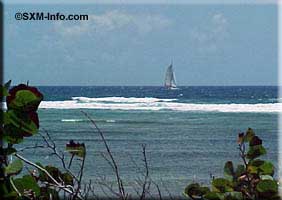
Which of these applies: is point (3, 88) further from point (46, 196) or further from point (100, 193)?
point (100, 193)

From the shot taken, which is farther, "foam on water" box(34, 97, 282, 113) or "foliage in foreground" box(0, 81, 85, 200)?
"foam on water" box(34, 97, 282, 113)

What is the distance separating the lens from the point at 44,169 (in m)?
0.46

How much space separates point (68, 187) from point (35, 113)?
0.07 metres

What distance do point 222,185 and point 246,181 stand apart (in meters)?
0.02

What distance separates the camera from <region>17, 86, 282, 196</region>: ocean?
0.83 m

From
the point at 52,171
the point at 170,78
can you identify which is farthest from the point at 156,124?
the point at 52,171

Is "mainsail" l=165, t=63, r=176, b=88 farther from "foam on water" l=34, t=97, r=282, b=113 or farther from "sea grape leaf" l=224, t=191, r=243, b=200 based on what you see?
"sea grape leaf" l=224, t=191, r=243, b=200

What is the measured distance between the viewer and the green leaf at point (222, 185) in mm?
450

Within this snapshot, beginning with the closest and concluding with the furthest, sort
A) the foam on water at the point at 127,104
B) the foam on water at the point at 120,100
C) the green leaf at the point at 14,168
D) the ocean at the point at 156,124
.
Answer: the green leaf at the point at 14,168, the ocean at the point at 156,124, the foam on water at the point at 127,104, the foam on water at the point at 120,100

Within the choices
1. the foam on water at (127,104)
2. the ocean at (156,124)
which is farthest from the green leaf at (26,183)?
the foam on water at (127,104)

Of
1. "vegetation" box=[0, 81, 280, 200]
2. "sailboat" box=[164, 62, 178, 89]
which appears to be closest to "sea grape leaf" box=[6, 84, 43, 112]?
"vegetation" box=[0, 81, 280, 200]

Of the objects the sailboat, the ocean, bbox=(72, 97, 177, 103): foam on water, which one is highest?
the sailboat

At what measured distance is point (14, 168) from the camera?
0.41 meters

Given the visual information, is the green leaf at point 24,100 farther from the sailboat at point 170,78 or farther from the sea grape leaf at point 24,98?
the sailboat at point 170,78
